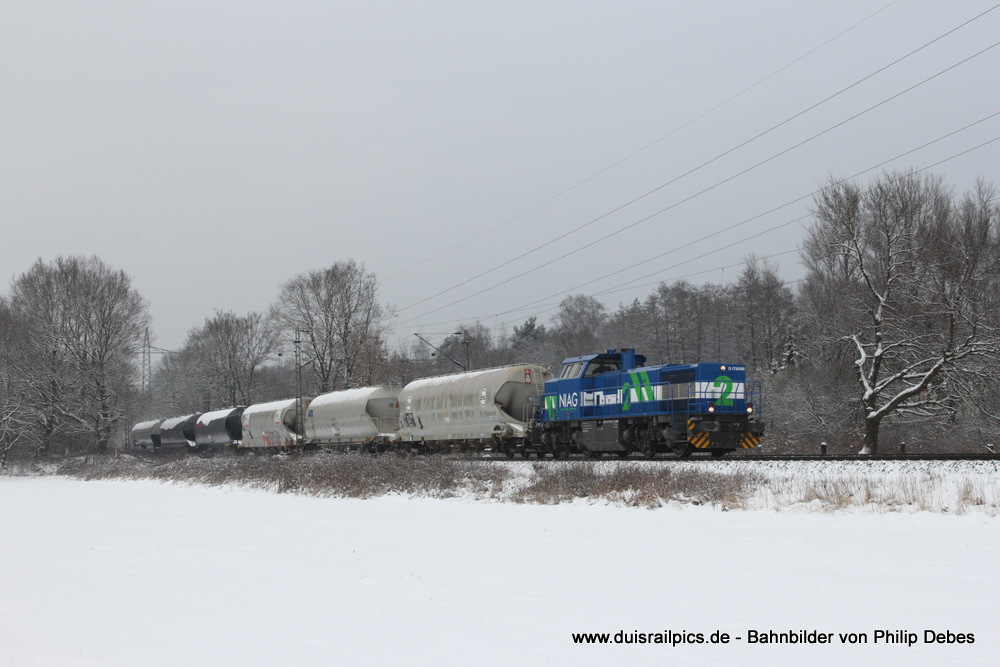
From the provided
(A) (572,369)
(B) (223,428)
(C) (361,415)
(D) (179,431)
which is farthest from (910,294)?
(D) (179,431)

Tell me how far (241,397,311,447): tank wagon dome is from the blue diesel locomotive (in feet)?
72.2

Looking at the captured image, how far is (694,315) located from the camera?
96.9 meters

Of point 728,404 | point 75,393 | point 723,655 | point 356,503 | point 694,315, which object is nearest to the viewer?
point 723,655

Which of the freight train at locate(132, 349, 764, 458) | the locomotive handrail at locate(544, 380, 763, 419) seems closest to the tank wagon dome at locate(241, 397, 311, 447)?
the freight train at locate(132, 349, 764, 458)

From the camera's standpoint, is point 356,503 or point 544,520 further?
point 356,503

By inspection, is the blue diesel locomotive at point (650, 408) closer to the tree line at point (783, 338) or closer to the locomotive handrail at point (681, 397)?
the locomotive handrail at point (681, 397)

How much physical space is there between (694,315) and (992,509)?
279 ft

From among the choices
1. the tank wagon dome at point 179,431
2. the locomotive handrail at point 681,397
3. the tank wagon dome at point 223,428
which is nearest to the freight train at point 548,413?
the locomotive handrail at point 681,397

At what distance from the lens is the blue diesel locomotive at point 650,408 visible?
23281mm

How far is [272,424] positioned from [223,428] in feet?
28.6

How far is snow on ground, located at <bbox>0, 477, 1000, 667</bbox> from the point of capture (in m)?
7.08

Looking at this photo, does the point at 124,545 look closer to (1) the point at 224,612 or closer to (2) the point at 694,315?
(1) the point at 224,612

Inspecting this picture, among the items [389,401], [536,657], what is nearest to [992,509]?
[536,657]

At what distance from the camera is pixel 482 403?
3100 cm
